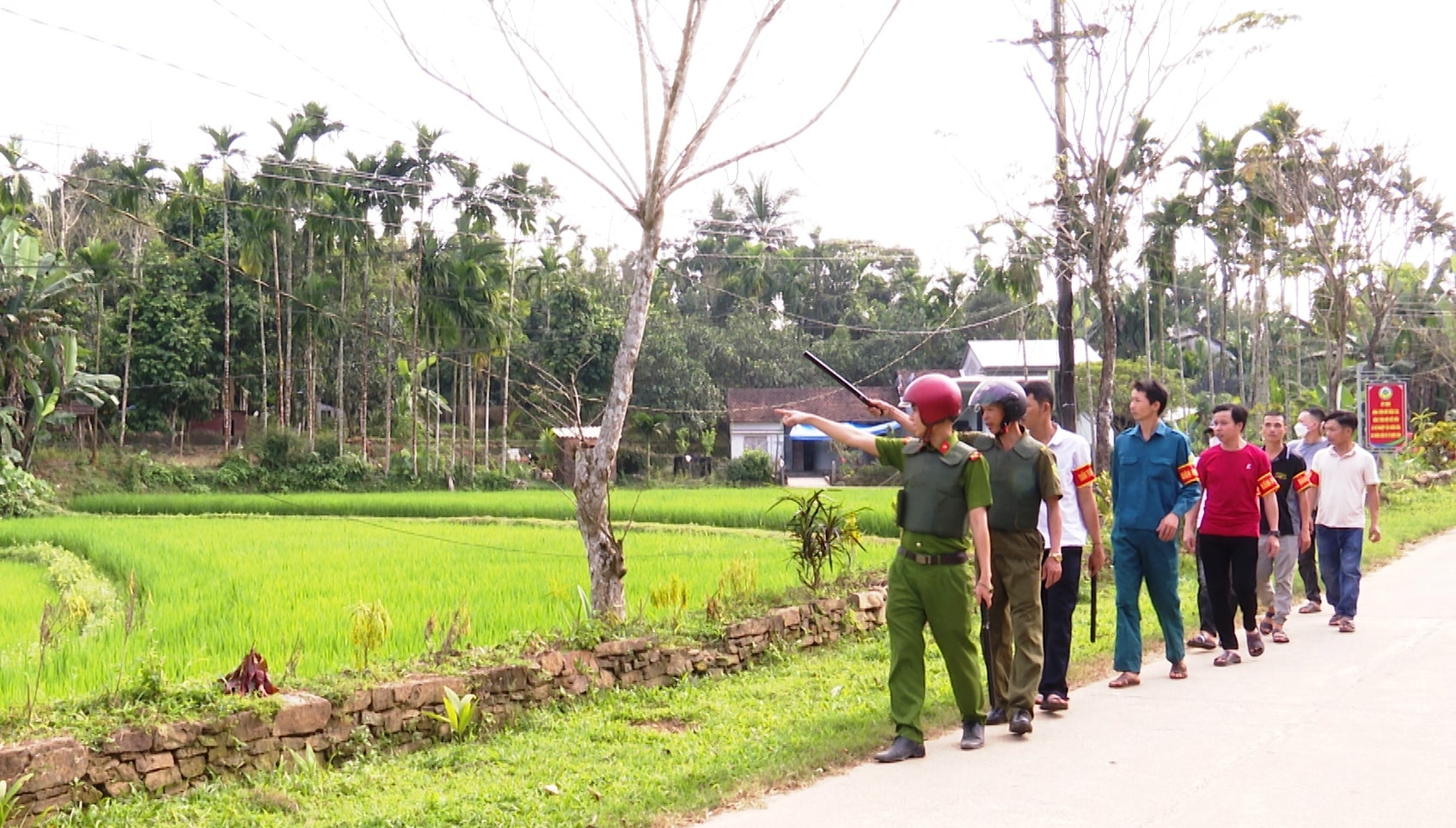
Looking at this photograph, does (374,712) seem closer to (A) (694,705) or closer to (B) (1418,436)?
(A) (694,705)

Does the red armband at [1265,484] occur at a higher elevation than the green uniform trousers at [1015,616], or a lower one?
higher

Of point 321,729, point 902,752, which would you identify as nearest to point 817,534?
point 902,752

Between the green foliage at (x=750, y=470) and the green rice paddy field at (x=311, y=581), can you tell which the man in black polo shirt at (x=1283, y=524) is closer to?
the green rice paddy field at (x=311, y=581)

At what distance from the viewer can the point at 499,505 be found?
1073 inches

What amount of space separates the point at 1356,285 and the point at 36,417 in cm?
2915

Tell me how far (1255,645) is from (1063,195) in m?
8.38

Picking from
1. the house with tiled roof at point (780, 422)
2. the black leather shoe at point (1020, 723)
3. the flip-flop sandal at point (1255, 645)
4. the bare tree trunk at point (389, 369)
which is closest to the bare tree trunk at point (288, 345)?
the bare tree trunk at point (389, 369)

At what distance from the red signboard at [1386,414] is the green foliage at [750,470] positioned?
17.2m

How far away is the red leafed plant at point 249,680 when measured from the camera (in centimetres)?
571

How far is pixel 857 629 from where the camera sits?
32.2ft

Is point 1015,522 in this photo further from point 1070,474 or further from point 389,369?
point 389,369

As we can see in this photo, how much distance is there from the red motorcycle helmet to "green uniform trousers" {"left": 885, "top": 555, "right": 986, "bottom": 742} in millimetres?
698

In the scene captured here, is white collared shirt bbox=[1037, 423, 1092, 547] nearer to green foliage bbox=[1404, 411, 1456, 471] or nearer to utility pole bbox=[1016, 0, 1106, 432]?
utility pole bbox=[1016, 0, 1106, 432]

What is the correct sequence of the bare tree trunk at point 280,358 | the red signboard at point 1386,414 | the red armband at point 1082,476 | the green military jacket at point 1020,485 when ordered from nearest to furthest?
the green military jacket at point 1020,485, the red armband at point 1082,476, the red signboard at point 1386,414, the bare tree trunk at point 280,358
